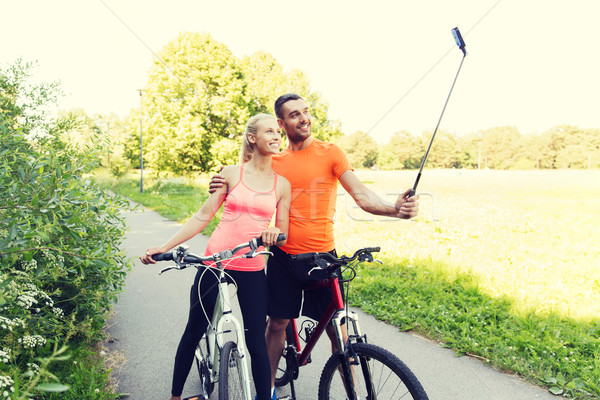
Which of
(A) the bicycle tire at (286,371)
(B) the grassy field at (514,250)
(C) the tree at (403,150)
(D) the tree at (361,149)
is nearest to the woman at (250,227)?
(A) the bicycle tire at (286,371)

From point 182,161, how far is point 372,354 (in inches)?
1132

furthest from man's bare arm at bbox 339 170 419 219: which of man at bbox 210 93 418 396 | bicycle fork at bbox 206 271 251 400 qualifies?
bicycle fork at bbox 206 271 251 400

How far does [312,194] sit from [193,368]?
2.21m

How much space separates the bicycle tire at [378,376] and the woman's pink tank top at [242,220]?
81 cm

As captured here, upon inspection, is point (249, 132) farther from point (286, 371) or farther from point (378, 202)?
point (286, 371)

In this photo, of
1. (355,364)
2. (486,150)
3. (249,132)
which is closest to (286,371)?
(355,364)

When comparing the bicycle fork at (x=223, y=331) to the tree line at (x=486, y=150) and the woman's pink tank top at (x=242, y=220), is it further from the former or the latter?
the tree line at (x=486, y=150)

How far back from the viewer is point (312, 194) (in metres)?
2.81

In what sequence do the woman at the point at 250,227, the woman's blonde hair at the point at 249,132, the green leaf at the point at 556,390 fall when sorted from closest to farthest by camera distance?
1. the woman at the point at 250,227
2. the woman's blonde hair at the point at 249,132
3. the green leaf at the point at 556,390

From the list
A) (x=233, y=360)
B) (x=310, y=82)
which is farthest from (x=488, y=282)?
(x=310, y=82)

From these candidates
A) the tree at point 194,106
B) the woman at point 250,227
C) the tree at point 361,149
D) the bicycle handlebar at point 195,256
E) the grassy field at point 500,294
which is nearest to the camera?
the bicycle handlebar at point 195,256

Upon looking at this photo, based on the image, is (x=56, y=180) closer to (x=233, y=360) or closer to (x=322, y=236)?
(x=233, y=360)

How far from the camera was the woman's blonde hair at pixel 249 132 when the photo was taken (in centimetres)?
272

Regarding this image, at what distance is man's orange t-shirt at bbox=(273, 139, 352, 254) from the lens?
2.82 m
